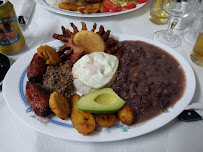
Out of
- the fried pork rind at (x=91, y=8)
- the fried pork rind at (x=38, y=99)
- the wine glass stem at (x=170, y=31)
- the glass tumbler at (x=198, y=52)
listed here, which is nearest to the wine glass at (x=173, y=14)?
the wine glass stem at (x=170, y=31)

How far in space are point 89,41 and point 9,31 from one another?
0.75m

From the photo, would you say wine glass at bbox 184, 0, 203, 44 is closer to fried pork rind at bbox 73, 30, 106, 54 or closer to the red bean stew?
the red bean stew

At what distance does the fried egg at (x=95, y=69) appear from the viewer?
5.51ft

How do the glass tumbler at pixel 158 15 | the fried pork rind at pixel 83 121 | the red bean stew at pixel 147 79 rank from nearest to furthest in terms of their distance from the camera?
the fried pork rind at pixel 83 121 < the red bean stew at pixel 147 79 < the glass tumbler at pixel 158 15

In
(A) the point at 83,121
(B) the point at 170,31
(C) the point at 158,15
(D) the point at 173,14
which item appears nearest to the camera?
(A) the point at 83,121

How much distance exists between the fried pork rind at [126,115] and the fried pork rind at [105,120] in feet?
0.18

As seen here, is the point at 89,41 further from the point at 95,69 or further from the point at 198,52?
the point at 198,52

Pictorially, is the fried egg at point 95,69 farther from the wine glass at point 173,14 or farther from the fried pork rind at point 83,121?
the wine glass at point 173,14

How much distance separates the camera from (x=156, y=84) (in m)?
1.66

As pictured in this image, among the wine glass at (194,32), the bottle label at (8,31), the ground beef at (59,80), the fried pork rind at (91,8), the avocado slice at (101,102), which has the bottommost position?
the wine glass at (194,32)

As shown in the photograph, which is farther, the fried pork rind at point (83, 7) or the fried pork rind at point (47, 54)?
the fried pork rind at point (83, 7)

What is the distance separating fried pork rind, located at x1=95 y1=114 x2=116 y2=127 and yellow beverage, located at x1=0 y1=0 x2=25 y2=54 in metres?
1.18

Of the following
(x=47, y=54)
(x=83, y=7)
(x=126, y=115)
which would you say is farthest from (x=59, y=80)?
(x=83, y=7)

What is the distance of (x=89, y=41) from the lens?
1.89 meters
